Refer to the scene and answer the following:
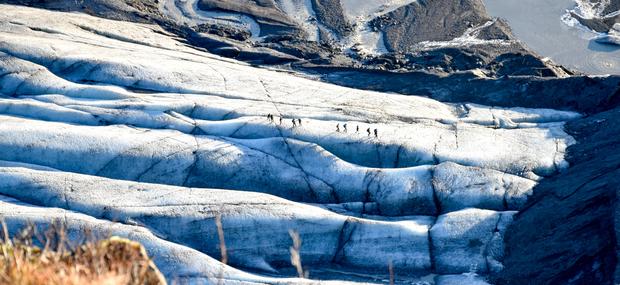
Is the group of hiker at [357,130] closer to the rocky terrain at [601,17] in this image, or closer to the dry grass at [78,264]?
the dry grass at [78,264]

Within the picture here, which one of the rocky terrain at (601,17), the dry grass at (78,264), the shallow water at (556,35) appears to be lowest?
the shallow water at (556,35)

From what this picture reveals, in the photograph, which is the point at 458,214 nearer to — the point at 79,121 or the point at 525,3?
the point at 79,121

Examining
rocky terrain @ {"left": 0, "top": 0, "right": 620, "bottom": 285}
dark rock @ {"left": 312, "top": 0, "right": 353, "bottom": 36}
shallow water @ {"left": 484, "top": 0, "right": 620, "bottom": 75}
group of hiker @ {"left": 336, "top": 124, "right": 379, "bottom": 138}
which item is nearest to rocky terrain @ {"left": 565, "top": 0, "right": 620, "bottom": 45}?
shallow water @ {"left": 484, "top": 0, "right": 620, "bottom": 75}

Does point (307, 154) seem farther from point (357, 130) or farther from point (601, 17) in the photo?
point (601, 17)

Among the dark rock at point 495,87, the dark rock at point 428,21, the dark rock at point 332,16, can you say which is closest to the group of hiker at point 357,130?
the dark rock at point 495,87

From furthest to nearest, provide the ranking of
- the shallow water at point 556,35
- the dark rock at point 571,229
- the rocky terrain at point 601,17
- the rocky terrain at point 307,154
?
1. the rocky terrain at point 601,17
2. the shallow water at point 556,35
3. the rocky terrain at point 307,154
4. the dark rock at point 571,229

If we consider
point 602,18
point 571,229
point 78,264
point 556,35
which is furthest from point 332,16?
point 78,264

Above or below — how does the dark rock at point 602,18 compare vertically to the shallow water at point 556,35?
above
